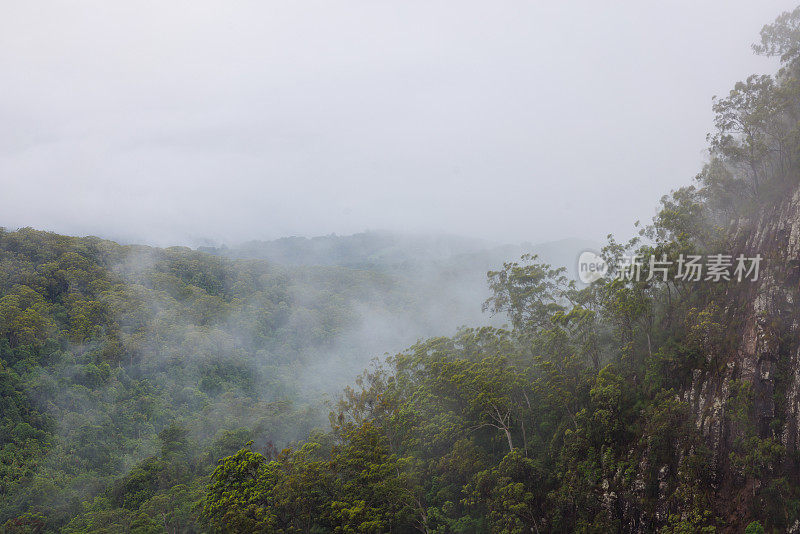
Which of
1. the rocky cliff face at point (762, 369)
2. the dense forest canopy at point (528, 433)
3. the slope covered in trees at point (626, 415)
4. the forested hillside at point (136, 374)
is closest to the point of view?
the rocky cliff face at point (762, 369)

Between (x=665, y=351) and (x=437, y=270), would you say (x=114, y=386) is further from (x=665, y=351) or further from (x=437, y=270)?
(x=437, y=270)

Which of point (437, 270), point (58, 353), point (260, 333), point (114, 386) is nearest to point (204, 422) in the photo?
point (114, 386)

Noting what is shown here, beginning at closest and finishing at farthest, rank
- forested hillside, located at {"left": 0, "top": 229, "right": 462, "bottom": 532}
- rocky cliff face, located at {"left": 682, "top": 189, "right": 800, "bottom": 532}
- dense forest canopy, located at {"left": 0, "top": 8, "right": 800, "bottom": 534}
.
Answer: rocky cliff face, located at {"left": 682, "top": 189, "right": 800, "bottom": 532}
dense forest canopy, located at {"left": 0, "top": 8, "right": 800, "bottom": 534}
forested hillside, located at {"left": 0, "top": 229, "right": 462, "bottom": 532}

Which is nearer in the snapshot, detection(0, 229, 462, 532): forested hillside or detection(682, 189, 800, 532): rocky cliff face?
detection(682, 189, 800, 532): rocky cliff face

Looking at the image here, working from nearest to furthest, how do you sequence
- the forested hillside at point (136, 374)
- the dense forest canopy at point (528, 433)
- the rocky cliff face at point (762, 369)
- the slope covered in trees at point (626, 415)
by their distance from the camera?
the rocky cliff face at point (762, 369) → the slope covered in trees at point (626, 415) → the dense forest canopy at point (528, 433) → the forested hillside at point (136, 374)

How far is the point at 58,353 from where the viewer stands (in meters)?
54.0

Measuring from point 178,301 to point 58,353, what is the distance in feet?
80.5

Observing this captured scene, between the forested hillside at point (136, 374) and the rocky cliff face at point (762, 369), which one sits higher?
the rocky cliff face at point (762, 369)

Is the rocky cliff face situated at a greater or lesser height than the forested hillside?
greater

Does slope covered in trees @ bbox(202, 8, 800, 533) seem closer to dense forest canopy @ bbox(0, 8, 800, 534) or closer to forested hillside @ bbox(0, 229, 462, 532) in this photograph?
dense forest canopy @ bbox(0, 8, 800, 534)

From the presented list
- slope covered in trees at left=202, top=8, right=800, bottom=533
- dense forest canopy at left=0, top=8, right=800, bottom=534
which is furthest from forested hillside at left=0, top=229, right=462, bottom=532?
slope covered in trees at left=202, top=8, right=800, bottom=533

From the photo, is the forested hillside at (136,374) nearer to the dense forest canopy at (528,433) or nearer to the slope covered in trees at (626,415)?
the dense forest canopy at (528,433)

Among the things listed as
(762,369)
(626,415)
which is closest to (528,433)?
(626,415)

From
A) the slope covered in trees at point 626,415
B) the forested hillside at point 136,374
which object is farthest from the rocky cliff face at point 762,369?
the forested hillside at point 136,374
